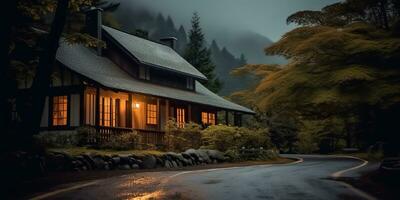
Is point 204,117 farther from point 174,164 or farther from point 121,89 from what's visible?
point 174,164

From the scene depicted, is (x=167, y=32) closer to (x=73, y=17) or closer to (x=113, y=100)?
(x=73, y=17)

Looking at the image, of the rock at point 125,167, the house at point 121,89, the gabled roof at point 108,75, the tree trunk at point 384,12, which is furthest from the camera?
the house at point 121,89

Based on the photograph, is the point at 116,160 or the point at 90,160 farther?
the point at 116,160

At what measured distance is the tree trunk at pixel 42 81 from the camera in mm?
14953

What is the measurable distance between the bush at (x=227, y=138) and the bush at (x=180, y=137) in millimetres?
539

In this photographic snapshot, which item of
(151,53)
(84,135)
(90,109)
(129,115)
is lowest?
(84,135)

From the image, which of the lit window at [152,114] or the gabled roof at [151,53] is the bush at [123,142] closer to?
the lit window at [152,114]

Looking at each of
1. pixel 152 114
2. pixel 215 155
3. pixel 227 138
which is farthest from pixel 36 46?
pixel 227 138

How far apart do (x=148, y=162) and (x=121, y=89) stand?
20.6ft

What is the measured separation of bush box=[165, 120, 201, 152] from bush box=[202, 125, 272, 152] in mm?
539

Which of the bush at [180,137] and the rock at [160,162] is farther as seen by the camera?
the bush at [180,137]

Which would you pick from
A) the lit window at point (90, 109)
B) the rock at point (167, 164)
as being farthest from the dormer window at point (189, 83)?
the rock at point (167, 164)

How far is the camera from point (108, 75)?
28453mm

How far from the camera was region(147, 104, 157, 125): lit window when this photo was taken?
102ft
